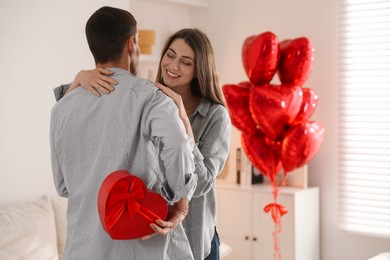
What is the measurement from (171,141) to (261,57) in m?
A: 2.19

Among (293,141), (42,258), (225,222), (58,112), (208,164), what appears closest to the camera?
(58,112)

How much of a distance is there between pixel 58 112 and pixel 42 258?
1.52 metres

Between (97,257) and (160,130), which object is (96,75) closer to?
(160,130)

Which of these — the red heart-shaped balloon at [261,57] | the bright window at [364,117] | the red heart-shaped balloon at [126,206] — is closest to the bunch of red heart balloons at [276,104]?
the red heart-shaped balloon at [261,57]

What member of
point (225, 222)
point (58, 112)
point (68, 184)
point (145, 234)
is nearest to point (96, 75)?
point (58, 112)

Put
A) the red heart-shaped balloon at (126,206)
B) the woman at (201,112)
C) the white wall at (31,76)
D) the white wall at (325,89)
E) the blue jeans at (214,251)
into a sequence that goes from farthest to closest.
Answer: the white wall at (325,89) → the white wall at (31,76) → the blue jeans at (214,251) → the woman at (201,112) → the red heart-shaped balloon at (126,206)

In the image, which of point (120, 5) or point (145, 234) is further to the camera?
point (120, 5)

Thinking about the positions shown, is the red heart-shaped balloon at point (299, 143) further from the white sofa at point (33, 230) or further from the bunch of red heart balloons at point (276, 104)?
the white sofa at point (33, 230)

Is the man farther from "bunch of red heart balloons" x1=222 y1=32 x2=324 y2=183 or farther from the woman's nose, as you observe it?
"bunch of red heart balloons" x1=222 y1=32 x2=324 y2=183

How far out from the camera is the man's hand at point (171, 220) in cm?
167

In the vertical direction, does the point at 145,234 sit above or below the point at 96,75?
below

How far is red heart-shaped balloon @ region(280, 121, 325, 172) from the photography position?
12.1 ft

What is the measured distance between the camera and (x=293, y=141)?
12.1 feet

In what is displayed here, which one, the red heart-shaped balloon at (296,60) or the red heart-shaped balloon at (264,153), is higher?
the red heart-shaped balloon at (296,60)
